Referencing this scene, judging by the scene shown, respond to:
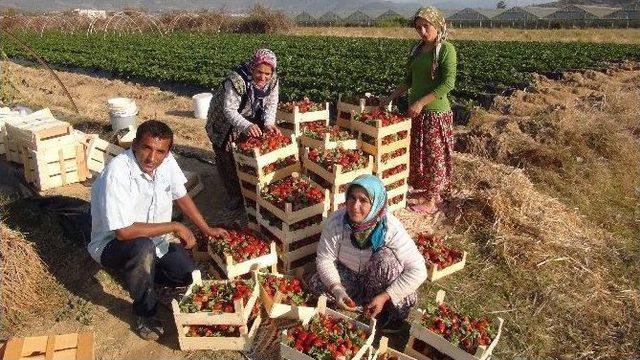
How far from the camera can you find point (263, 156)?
5094 mm

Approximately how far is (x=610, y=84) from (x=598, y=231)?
11194 millimetres

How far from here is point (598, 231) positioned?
6309mm

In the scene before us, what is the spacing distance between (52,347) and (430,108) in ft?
13.8

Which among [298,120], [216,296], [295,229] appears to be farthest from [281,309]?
[298,120]

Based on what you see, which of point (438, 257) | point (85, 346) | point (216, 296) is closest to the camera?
point (85, 346)

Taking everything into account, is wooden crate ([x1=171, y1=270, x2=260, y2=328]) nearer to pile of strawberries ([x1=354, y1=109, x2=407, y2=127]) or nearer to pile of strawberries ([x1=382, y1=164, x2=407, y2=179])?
pile of strawberries ([x1=382, y1=164, x2=407, y2=179])

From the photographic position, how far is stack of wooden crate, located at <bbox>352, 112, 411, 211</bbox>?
5.46 m

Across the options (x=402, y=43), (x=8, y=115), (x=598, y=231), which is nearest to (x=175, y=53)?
(x=402, y=43)

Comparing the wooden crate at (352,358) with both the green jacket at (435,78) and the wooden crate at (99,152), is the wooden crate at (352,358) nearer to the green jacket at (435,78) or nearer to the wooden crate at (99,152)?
the green jacket at (435,78)

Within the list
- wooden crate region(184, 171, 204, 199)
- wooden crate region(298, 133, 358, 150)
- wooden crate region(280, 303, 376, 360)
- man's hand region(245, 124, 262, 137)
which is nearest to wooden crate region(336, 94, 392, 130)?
wooden crate region(298, 133, 358, 150)

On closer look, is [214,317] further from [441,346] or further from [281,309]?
[441,346]

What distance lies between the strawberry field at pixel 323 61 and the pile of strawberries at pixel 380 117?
26.7ft

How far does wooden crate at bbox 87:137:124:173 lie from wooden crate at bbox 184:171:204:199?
1.04 metres

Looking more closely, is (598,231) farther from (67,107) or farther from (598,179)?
(67,107)
